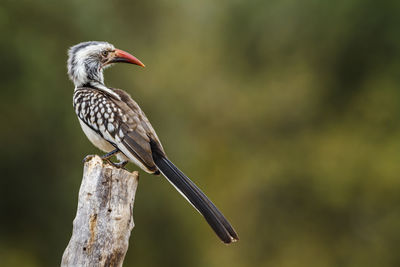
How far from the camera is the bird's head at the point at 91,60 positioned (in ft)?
19.1

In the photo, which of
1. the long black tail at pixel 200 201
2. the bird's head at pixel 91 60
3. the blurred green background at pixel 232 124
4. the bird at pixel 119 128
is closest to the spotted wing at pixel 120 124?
the bird at pixel 119 128

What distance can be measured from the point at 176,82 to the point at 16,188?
4240 mm

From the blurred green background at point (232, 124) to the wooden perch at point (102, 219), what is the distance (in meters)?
7.13

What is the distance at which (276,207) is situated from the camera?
13.7m

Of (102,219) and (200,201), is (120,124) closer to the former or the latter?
(200,201)

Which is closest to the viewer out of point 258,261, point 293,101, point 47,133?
point 47,133

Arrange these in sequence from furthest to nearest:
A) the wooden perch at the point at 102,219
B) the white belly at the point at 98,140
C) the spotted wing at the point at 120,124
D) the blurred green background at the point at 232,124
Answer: the blurred green background at the point at 232,124 → the white belly at the point at 98,140 → the spotted wing at the point at 120,124 → the wooden perch at the point at 102,219

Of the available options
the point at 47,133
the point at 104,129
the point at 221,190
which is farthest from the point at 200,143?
the point at 104,129

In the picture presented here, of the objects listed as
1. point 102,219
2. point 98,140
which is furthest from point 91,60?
point 102,219

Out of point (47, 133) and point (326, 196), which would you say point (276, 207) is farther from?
point (47, 133)

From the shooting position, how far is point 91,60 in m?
5.89

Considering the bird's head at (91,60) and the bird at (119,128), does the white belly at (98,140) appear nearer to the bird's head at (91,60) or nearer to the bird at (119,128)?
the bird at (119,128)

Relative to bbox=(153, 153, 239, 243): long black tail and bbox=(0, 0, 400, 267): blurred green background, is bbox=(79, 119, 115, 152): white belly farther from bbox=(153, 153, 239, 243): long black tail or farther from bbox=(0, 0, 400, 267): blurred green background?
bbox=(0, 0, 400, 267): blurred green background

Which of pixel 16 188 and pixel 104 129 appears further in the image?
pixel 16 188
